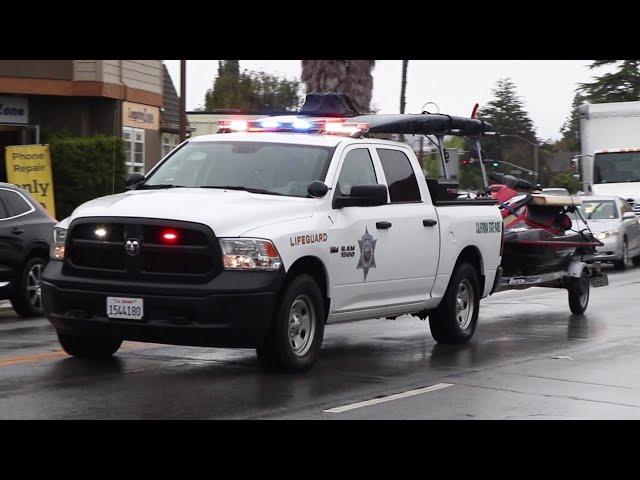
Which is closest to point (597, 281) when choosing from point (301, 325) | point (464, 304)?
point (464, 304)

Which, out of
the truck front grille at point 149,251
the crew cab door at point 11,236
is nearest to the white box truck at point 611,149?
the crew cab door at point 11,236

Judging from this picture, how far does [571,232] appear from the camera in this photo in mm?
16844

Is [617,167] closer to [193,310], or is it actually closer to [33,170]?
[33,170]

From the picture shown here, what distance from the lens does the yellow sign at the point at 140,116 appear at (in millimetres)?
31203

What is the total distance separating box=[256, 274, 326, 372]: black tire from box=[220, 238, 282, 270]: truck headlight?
0.39 m

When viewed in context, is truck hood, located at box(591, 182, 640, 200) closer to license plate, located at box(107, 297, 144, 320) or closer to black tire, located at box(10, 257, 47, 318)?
black tire, located at box(10, 257, 47, 318)

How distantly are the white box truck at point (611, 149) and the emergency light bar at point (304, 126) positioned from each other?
76.0 ft

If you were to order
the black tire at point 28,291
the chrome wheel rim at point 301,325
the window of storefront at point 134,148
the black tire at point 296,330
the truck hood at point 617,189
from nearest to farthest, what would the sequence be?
the black tire at point 296,330, the chrome wheel rim at point 301,325, the black tire at point 28,291, the window of storefront at point 134,148, the truck hood at point 617,189

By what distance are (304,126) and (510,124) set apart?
81.4 metres

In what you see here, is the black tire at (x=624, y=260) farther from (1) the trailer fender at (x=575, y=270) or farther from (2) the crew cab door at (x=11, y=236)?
(2) the crew cab door at (x=11, y=236)

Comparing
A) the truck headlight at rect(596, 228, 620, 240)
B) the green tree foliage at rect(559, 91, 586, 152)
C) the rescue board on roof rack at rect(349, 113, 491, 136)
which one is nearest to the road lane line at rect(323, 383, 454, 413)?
the rescue board on roof rack at rect(349, 113, 491, 136)

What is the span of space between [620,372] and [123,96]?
21160 mm

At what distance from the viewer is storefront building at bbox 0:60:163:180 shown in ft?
92.5

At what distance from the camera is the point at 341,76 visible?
27859 mm
